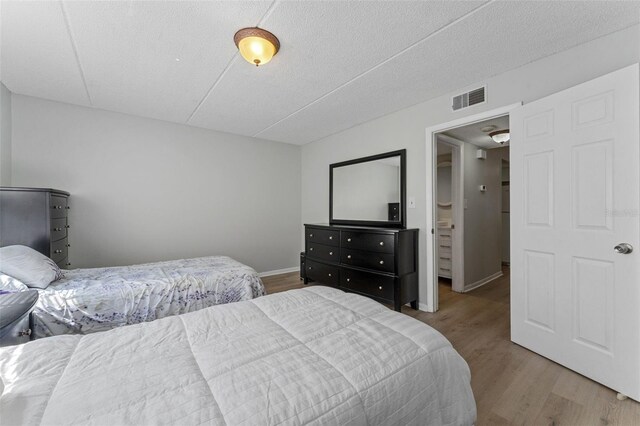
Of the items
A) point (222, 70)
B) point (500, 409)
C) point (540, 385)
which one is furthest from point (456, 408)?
point (222, 70)

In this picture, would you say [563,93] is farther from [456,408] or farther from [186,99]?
[186,99]

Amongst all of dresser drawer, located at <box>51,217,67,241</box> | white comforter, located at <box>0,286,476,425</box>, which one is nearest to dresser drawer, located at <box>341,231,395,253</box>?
white comforter, located at <box>0,286,476,425</box>

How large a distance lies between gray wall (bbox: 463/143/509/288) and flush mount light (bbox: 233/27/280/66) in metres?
3.17

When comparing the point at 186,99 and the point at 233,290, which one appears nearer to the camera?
the point at 233,290

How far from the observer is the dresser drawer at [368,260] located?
3.00 m

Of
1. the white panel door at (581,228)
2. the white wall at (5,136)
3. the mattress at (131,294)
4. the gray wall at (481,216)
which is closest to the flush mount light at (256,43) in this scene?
the mattress at (131,294)

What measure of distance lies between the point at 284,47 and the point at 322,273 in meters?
2.86

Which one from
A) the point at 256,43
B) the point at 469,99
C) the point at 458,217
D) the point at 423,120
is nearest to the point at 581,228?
the point at 469,99

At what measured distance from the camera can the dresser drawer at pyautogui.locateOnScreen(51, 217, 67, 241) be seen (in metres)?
2.51

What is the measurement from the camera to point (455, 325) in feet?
8.86

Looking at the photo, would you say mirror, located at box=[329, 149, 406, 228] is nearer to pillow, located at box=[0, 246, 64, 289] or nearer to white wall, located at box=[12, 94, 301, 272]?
white wall, located at box=[12, 94, 301, 272]

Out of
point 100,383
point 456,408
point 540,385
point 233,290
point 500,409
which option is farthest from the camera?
point 233,290

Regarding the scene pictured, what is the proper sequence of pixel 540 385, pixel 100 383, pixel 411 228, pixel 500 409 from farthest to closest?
pixel 411 228 < pixel 540 385 < pixel 500 409 < pixel 100 383

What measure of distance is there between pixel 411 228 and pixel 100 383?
3.07 m
